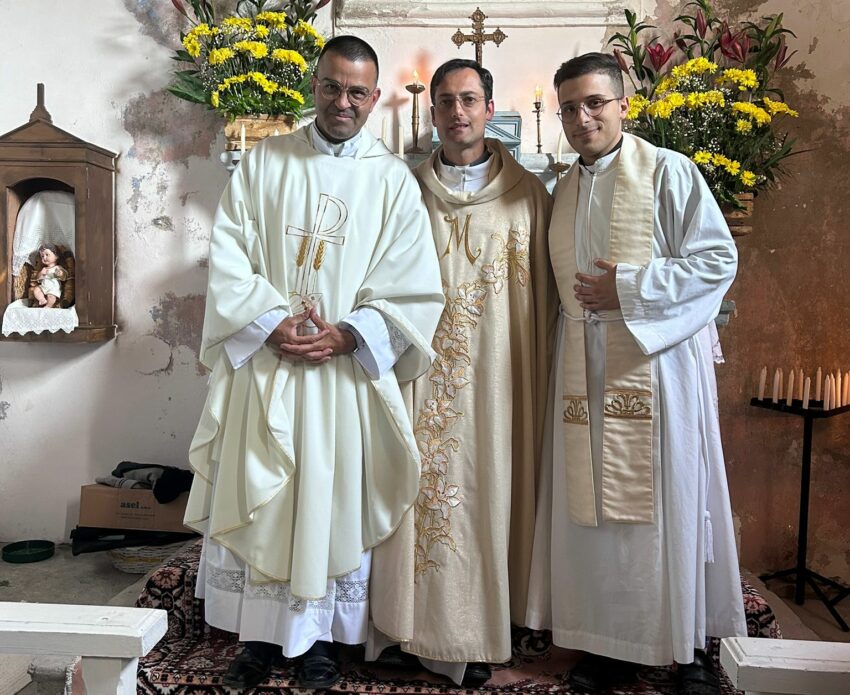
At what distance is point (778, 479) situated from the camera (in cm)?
383

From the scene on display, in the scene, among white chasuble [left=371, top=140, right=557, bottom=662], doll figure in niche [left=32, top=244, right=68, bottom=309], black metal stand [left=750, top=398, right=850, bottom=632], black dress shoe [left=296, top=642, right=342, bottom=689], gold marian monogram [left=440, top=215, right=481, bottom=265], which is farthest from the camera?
doll figure in niche [left=32, top=244, right=68, bottom=309]

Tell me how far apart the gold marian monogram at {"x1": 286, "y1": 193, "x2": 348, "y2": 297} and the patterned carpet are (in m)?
1.11

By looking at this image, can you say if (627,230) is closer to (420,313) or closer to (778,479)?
(420,313)

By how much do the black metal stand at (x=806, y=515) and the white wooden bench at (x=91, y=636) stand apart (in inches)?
118

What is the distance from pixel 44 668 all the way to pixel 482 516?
1456 millimetres

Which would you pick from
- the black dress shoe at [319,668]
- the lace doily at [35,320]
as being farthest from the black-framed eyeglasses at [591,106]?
the lace doily at [35,320]

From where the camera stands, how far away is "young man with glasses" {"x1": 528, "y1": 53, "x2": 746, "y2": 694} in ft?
7.44

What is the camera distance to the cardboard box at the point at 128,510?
369cm

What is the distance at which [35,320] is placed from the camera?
382cm

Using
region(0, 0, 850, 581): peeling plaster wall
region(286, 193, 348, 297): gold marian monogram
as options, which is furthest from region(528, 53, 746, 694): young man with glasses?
region(0, 0, 850, 581): peeling plaster wall

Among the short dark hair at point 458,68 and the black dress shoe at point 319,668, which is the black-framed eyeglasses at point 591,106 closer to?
the short dark hair at point 458,68

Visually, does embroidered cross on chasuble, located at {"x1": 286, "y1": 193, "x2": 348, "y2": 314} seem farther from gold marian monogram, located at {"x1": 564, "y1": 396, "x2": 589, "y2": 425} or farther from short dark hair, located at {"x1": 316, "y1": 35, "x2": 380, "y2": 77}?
gold marian monogram, located at {"x1": 564, "y1": 396, "x2": 589, "y2": 425}

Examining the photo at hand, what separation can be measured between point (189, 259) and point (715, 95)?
2.65 m

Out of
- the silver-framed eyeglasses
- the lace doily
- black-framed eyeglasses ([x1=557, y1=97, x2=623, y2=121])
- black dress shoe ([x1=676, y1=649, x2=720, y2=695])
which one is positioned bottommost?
black dress shoe ([x1=676, y1=649, x2=720, y2=695])
